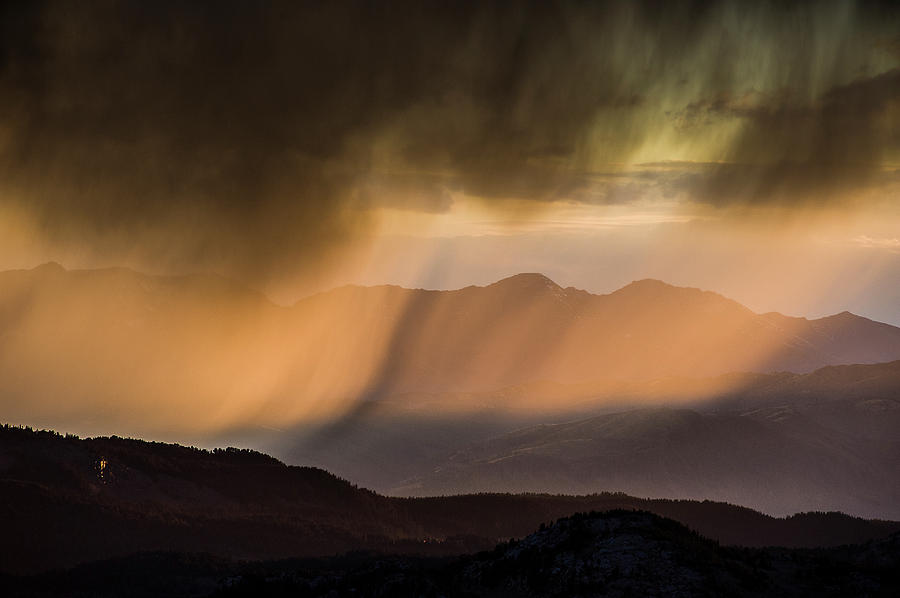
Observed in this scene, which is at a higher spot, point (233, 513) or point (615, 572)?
point (233, 513)

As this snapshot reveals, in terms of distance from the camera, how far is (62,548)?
111 meters

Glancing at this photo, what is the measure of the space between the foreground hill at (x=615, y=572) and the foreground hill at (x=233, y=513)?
A: 58583 mm

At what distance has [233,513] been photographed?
5576 inches

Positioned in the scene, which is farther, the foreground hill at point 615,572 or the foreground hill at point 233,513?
the foreground hill at point 233,513

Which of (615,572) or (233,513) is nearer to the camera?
(615,572)

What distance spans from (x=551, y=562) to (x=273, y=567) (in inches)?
1729

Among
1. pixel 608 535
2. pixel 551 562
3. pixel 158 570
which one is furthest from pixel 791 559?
pixel 158 570

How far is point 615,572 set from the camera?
163ft

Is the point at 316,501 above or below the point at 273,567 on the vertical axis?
above

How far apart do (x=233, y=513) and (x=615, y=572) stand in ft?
337

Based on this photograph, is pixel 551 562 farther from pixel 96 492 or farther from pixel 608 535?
pixel 96 492

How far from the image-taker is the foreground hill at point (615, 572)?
49.1 meters

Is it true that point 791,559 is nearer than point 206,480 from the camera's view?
Yes

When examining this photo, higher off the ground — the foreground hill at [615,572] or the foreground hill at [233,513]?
the foreground hill at [233,513]
